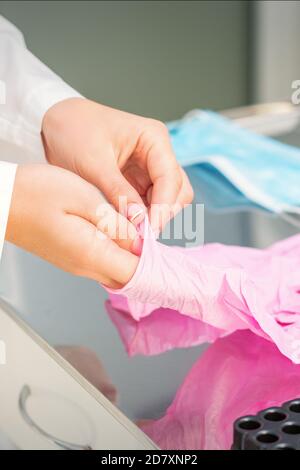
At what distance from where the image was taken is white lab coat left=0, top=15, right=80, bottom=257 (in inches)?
29.6

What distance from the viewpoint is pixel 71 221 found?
622 mm

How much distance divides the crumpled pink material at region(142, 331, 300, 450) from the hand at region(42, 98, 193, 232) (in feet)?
0.38

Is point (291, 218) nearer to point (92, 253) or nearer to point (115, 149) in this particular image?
point (115, 149)

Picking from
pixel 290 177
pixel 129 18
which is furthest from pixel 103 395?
pixel 129 18

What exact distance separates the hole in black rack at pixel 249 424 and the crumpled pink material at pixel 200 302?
0.44ft

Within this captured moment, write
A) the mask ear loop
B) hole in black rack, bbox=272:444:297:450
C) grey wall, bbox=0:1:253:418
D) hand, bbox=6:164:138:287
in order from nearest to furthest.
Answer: hole in black rack, bbox=272:444:297:450 → hand, bbox=6:164:138:287 → the mask ear loop → grey wall, bbox=0:1:253:418

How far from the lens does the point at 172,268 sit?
66 centimetres

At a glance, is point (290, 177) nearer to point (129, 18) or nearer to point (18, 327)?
point (18, 327)

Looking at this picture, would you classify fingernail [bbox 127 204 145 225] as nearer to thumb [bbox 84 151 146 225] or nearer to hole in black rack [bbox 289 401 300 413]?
thumb [bbox 84 151 146 225]

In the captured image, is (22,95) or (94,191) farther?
(22,95)

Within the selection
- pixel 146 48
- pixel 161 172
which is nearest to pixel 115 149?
pixel 161 172

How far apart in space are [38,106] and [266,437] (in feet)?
1.22

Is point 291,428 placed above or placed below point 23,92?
below

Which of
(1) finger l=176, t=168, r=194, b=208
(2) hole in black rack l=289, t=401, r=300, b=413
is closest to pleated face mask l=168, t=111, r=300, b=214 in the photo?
(1) finger l=176, t=168, r=194, b=208
